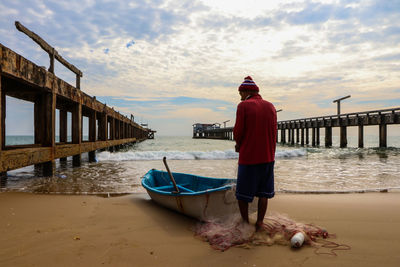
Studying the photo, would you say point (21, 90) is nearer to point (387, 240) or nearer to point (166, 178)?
point (166, 178)

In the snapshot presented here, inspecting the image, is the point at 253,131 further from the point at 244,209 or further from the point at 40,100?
the point at 40,100

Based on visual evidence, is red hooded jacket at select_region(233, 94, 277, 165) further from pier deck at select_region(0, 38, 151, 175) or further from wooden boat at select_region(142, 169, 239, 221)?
pier deck at select_region(0, 38, 151, 175)

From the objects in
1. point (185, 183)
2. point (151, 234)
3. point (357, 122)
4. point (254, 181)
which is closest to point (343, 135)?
point (357, 122)

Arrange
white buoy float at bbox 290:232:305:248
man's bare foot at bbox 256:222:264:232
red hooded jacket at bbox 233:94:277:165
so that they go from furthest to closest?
man's bare foot at bbox 256:222:264:232 < red hooded jacket at bbox 233:94:277:165 < white buoy float at bbox 290:232:305:248

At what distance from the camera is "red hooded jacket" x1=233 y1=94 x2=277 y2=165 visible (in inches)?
119

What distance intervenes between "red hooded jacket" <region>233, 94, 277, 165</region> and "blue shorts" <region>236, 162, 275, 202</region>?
0.09 m

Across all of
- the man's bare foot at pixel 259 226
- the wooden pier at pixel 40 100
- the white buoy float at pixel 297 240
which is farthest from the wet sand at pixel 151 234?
the wooden pier at pixel 40 100

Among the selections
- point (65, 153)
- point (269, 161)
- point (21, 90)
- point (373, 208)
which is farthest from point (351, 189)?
point (21, 90)

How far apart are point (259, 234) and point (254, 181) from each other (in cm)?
66

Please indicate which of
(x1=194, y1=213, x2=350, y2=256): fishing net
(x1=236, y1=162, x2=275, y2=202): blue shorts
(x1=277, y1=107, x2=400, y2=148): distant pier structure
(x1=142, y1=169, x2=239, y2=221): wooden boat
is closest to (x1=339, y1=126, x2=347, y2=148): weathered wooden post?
(x1=277, y1=107, x2=400, y2=148): distant pier structure

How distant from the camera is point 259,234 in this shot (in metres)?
3.11

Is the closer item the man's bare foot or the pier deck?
the man's bare foot

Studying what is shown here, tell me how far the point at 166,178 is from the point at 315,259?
3.63m

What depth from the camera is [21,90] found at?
747cm
